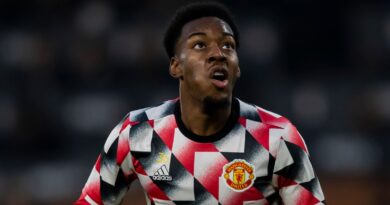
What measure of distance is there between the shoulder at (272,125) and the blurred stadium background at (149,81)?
3315 mm

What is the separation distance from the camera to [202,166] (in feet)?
11.0

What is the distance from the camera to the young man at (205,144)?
3244mm

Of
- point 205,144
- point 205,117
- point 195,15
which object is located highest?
point 195,15

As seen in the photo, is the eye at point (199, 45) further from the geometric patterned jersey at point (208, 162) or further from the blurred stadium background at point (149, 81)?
the blurred stadium background at point (149, 81)

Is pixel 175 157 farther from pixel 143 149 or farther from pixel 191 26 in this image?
pixel 191 26

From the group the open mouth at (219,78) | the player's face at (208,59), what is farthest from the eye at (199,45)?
the open mouth at (219,78)

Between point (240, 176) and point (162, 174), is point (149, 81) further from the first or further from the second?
point (240, 176)

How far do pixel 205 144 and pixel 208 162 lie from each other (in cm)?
8

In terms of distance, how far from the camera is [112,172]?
11.4 ft

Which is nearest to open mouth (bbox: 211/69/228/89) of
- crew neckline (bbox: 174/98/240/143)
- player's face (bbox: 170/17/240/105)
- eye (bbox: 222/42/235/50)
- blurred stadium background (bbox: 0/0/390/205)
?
player's face (bbox: 170/17/240/105)

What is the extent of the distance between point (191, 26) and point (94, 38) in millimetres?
4531

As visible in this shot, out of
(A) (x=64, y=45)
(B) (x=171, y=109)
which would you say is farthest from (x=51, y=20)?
(B) (x=171, y=109)

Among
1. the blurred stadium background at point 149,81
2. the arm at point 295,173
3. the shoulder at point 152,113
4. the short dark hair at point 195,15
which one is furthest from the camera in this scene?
the blurred stadium background at point 149,81

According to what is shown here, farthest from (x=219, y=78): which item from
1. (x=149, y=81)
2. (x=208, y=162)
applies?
(x=149, y=81)
